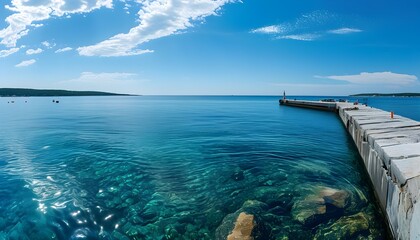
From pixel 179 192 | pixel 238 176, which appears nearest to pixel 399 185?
pixel 238 176

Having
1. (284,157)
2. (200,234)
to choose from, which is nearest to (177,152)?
(284,157)

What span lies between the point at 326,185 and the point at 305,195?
1.49 meters

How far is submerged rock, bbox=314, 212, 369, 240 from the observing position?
6.30m

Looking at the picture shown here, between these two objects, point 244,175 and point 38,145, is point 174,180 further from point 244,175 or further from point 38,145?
point 38,145

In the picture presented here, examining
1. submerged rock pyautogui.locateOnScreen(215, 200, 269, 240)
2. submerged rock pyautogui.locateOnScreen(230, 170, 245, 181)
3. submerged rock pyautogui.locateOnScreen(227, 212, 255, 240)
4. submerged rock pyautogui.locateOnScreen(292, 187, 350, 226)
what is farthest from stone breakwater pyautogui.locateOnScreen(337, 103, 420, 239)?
submerged rock pyautogui.locateOnScreen(230, 170, 245, 181)

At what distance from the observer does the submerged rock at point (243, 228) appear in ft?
19.5

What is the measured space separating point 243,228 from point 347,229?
2681mm

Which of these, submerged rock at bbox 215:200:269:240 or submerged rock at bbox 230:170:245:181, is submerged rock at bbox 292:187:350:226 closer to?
submerged rock at bbox 215:200:269:240

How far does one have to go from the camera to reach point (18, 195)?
28.3 feet

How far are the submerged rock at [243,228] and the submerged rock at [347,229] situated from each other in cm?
160

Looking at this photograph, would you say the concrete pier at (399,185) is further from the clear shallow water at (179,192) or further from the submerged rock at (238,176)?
the submerged rock at (238,176)

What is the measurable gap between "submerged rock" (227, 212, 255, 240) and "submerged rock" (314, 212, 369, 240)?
5.24 feet

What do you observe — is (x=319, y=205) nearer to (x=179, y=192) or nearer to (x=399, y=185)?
(x=399, y=185)

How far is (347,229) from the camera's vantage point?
21.5ft
